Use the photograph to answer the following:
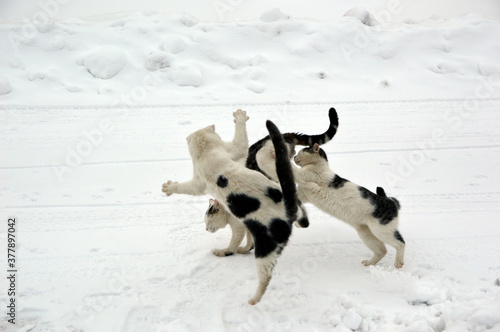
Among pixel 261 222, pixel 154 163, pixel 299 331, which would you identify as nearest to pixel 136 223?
pixel 154 163

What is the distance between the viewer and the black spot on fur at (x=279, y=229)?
3.65 m

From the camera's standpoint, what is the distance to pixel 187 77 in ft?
33.6

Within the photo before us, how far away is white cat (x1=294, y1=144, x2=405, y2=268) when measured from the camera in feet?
13.9

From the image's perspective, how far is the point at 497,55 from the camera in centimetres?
1181

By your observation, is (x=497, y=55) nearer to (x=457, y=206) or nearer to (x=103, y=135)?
(x=457, y=206)

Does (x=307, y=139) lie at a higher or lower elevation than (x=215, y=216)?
higher

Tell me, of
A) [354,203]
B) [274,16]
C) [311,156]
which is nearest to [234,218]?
[311,156]

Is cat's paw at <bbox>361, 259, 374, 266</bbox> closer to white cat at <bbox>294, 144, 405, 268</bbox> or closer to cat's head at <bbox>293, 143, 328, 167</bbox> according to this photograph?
white cat at <bbox>294, 144, 405, 268</bbox>

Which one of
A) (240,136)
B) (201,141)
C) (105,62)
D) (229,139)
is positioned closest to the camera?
(201,141)

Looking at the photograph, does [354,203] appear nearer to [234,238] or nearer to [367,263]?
[367,263]

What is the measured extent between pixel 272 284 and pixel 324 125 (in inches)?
184

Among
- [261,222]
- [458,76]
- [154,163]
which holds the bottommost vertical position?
[458,76]

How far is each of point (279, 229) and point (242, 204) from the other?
39 cm

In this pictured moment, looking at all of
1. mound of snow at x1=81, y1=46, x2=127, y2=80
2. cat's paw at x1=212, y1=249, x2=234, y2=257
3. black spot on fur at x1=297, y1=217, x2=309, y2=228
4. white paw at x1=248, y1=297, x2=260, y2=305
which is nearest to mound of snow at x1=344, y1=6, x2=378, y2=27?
mound of snow at x1=81, y1=46, x2=127, y2=80
